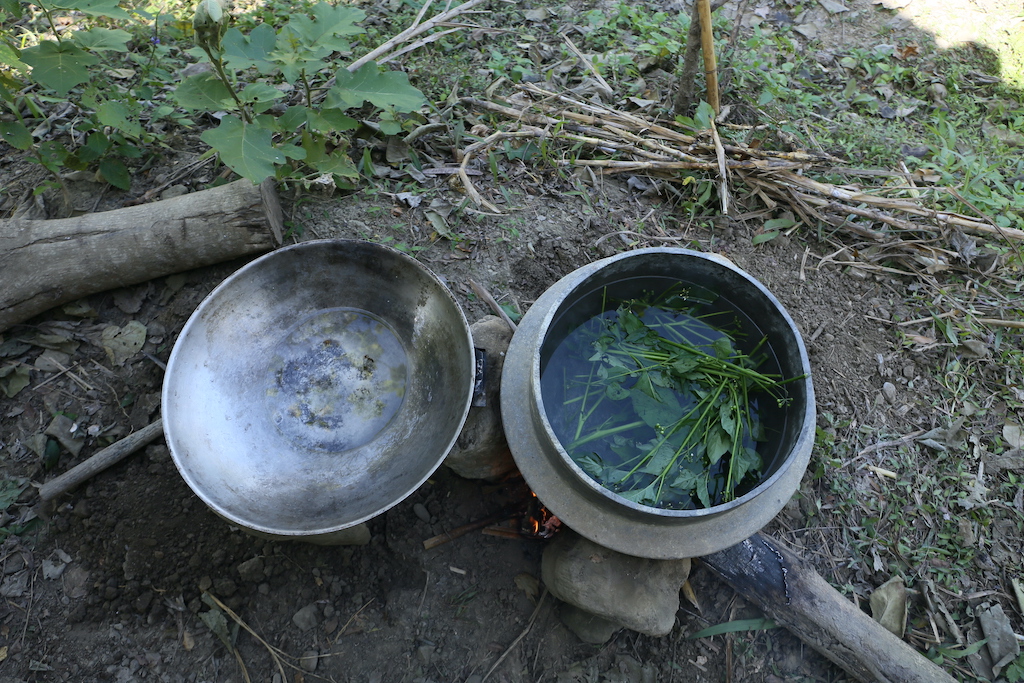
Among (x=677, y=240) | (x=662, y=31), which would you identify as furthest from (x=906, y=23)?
(x=677, y=240)

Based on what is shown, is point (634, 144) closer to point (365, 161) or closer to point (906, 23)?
point (365, 161)

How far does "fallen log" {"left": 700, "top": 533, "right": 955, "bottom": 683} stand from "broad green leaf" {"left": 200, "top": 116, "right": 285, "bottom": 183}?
223cm

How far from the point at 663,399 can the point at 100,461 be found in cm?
225

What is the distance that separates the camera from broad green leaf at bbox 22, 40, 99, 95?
7.25 ft

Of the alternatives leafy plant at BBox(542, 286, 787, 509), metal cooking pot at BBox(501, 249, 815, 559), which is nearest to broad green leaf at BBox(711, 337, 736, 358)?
leafy plant at BBox(542, 286, 787, 509)

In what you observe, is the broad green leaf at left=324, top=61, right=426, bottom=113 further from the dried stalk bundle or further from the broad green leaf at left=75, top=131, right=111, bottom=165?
the broad green leaf at left=75, top=131, right=111, bottom=165

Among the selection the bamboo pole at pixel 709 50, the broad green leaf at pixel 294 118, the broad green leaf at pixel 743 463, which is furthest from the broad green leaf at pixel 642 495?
the bamboo pole at pixel 709 50

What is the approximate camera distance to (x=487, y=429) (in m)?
2.25

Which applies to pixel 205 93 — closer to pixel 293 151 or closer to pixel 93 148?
pixel 293 151

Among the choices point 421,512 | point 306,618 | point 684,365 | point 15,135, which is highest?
point 15,135

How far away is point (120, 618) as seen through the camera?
216 cm

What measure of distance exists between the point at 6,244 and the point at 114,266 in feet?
1.26

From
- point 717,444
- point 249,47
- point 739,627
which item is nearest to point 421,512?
point 717,444

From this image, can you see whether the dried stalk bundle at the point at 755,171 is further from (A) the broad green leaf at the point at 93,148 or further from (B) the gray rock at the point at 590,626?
(B) the gray rock at the point at 590,626
